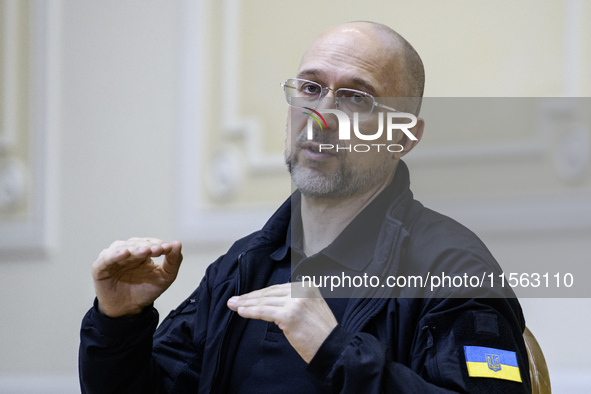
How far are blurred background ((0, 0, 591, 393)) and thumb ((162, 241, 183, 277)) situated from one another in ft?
3.52

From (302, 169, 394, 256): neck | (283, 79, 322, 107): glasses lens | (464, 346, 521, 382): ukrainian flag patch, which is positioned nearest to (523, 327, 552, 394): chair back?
(464, 346, 521, 382): ukrainian flag patch

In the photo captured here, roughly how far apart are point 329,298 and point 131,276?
1.51 ft

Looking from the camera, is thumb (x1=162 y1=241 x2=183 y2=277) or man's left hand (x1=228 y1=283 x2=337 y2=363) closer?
man's left hand (x1=228 y1=283 x2=337 y2=363)

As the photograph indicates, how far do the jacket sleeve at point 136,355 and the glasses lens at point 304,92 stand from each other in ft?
1.77

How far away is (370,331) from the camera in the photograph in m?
1.57

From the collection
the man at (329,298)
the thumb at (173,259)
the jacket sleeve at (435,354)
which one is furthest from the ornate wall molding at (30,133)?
the jacket sleeve at (435,354)

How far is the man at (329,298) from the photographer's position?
143 cm

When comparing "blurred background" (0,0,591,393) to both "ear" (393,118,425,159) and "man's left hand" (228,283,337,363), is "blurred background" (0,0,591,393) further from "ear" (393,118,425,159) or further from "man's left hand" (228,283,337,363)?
"man's left hand" (228,283,337,363)

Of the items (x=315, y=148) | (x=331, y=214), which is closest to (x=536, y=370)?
(x=331, y=214)

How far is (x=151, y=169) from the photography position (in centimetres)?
312

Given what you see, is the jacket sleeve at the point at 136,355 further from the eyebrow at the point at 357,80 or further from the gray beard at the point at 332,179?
the eyebrow at the point at 357,80

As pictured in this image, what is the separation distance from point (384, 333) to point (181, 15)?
1.95m

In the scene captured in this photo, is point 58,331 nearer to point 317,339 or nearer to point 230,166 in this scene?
point 230,166

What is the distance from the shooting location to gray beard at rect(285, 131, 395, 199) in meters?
1.80
